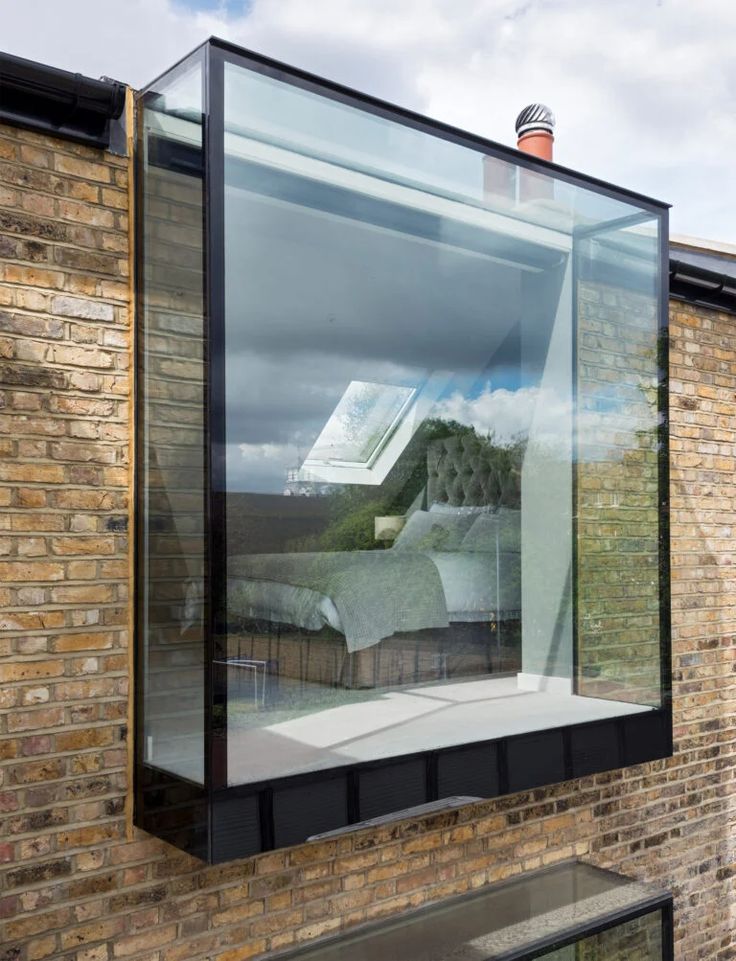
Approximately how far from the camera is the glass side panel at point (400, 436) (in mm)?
2662

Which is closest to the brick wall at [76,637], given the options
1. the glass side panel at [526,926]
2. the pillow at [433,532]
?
the glass side panel at [526,926]

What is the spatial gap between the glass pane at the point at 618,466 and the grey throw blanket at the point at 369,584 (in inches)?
29.0

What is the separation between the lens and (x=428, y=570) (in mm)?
3232

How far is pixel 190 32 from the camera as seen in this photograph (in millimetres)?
13070

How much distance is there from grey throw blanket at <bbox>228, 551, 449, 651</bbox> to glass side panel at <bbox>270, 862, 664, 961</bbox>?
1080 millimetres

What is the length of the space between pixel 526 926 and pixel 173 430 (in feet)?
7.53

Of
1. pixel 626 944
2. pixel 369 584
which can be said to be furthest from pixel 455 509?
pixel 626 944

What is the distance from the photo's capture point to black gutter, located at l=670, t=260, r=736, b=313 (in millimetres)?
4344

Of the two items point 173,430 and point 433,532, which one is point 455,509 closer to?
point 433,532

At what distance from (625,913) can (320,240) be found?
287cm

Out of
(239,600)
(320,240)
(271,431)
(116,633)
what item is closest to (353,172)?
(320,240)

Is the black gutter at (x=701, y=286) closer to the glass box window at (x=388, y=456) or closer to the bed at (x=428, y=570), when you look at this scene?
the glass box window at (x=388, y=456)

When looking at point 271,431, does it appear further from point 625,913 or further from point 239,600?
point 625,913

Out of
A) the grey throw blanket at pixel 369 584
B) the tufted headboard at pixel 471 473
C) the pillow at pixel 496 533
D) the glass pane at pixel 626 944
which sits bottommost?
the glass pane at pixel 626 944
